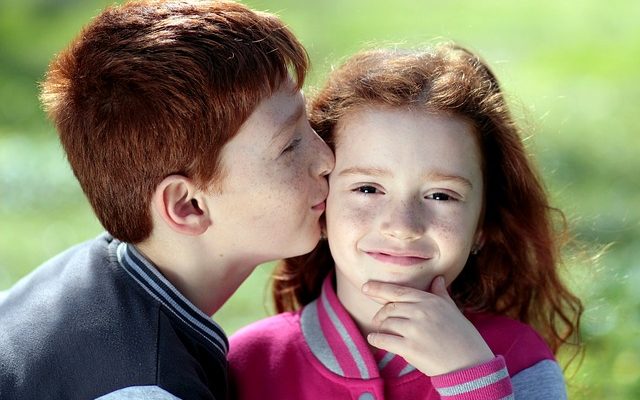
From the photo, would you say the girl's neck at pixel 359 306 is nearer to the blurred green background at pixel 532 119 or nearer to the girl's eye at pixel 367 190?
the girl's eye at pixel 367 190

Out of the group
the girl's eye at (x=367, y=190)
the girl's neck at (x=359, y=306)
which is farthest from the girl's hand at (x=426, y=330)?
the girl's eye at (x=367, y=190)

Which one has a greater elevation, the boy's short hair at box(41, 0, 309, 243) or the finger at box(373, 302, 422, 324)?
the boy's short hair at box(41, 0, 309, 243)

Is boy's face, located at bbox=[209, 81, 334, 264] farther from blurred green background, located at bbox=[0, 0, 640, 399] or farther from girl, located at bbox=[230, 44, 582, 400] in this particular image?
blurred green background, located at bbox=[0, 0, 640, 399]

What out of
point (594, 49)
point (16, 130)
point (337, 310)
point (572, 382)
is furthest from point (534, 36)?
point (337, 310)

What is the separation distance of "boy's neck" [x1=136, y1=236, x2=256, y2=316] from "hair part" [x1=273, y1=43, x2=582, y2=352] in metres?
0.42

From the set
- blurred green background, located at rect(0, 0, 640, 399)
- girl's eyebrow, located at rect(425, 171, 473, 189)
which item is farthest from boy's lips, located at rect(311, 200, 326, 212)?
blurred green background, located at rect(0, 0, 640, 399)

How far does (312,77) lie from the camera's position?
10.6 feet

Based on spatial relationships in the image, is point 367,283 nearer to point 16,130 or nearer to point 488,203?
point 488,203

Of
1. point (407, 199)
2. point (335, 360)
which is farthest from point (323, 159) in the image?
point (335, 360)

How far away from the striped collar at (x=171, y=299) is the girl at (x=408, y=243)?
0.73ft

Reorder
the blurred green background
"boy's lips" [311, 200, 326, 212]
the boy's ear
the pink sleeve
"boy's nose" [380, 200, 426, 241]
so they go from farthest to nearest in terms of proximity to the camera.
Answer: the blurred green background → "boy's lips" [311, 200, 326, 212] → the boy's ear → "boy's nose" [380, 200, 426, 241] → the pink sleeve

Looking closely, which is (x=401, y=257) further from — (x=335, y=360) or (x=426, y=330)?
(x=335, y=360)

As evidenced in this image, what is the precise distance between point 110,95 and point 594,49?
6580mm

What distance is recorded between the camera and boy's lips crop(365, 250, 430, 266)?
2.47 metres
